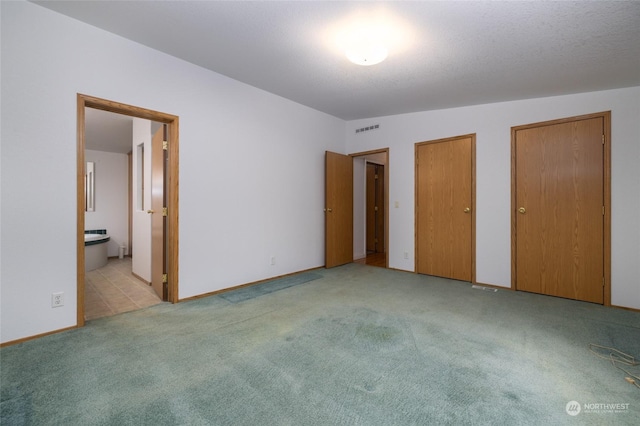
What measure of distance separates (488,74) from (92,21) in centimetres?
378

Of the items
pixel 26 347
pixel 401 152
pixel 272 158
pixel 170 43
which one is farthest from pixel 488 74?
pixel 26 347

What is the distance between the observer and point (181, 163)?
10.2ft

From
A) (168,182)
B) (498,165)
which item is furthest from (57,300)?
(498,165)

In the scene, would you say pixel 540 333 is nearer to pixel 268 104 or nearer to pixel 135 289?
pixel 268 104

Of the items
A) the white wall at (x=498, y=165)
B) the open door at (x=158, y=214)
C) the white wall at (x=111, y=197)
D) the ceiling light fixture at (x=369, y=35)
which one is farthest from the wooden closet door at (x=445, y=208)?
the white wall at (x=111, y=197)

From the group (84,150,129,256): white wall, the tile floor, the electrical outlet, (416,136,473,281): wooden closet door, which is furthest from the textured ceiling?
(84,150,129,256): white wall

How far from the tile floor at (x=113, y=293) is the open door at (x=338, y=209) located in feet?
8.67

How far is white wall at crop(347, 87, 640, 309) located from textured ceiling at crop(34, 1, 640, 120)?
22 centimetres

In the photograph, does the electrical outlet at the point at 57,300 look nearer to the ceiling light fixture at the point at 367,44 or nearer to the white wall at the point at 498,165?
the ceiling light fixture at the point at 367,44

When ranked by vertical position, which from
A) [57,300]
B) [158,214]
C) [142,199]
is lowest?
[57,300]

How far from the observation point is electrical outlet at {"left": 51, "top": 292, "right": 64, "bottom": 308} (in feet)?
7.69

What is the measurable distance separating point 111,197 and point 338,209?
545cm

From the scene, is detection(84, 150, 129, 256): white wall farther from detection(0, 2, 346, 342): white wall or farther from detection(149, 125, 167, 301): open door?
detection(0, 2, 346, 342): white wall

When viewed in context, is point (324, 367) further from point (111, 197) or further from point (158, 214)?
point (111, 197)
